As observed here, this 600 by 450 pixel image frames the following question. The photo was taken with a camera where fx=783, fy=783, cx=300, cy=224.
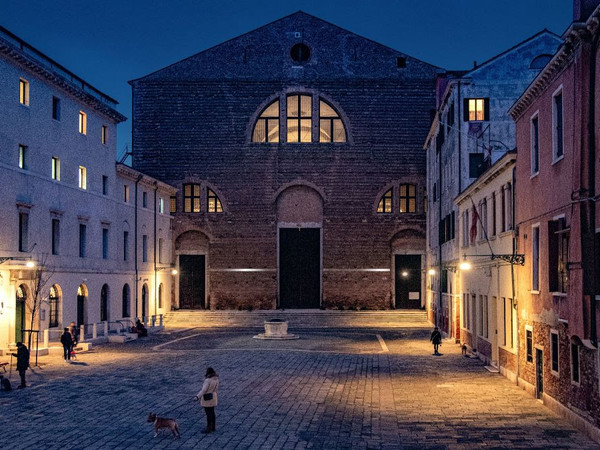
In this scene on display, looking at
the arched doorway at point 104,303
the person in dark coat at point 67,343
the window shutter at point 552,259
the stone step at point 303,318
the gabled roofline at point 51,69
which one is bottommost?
the stone step at point 303,318

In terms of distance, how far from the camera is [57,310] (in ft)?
121

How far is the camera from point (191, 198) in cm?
5609

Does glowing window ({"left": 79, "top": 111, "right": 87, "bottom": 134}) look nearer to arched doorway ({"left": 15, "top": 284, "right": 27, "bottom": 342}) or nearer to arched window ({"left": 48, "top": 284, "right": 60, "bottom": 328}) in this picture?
arched window ({"left": 48, "top": 284, "right": 60, "bottom": 328})

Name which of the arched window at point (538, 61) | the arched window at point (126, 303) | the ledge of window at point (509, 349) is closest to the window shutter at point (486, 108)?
the arched window at point (538, 61)

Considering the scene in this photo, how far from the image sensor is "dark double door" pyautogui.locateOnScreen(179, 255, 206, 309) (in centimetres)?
5606

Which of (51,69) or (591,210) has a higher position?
(51,69)

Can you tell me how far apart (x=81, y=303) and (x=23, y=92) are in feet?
38.0

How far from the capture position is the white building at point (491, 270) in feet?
79.2

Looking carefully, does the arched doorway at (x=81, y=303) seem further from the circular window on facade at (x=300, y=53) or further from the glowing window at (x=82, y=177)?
the circular window on facade at (x=300, y=53)

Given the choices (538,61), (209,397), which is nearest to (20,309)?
(209,397)

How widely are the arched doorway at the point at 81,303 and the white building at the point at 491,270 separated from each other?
62.3 ft

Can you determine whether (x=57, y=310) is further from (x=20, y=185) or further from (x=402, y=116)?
(x=402, y=116)

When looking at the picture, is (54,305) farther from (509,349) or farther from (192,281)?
(509,349)

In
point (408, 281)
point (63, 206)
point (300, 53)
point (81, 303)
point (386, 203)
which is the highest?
point (300, 53)
